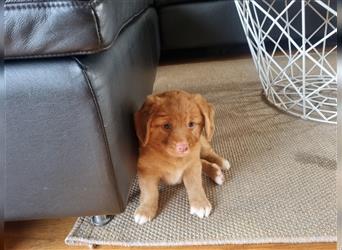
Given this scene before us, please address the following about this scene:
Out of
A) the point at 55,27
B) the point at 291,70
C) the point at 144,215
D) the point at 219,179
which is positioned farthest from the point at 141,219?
the point at 291,70

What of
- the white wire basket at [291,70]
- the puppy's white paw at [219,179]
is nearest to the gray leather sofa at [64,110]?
the puppy's white paw at [219,179]

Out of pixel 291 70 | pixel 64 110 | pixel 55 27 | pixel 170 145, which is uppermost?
pixel 55 27

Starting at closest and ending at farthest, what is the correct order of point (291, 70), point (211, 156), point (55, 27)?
point (55, 27) < point (211, 156) < point (291, 70)

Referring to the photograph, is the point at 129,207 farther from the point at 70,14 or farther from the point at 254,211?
the point at 70,14

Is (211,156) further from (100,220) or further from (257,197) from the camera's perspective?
(100,220)

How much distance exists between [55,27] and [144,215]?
43 centimetres

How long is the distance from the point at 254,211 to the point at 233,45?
144 cm

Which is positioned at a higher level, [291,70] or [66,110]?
[66,110]

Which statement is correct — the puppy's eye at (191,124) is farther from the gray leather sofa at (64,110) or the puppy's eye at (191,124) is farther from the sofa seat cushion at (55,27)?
the sofa seat cushion at (55,27)

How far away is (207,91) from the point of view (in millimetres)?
1570

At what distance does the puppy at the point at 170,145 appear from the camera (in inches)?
29.6

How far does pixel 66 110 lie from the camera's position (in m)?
0.58

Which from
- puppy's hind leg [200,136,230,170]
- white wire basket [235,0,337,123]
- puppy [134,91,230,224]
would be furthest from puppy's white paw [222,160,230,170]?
white wire basket [235,0,337,123]

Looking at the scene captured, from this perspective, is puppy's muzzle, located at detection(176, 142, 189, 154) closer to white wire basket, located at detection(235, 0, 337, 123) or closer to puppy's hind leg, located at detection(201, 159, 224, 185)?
puppy's hind leg, located at detection(201, 159, 224, 185)
